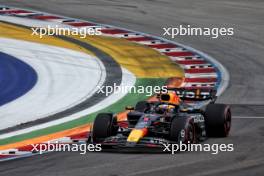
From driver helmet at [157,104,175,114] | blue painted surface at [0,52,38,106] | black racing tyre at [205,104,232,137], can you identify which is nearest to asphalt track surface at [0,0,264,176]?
black racing tyre at [205,104,232,137]

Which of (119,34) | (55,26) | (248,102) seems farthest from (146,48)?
(248,102)

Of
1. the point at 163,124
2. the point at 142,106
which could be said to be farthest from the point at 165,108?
the point at 142,106

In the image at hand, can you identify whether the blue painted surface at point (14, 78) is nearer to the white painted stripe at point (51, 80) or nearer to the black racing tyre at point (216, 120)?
the white painted stripe at point (51, 80)

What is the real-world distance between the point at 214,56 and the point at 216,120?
10762mm

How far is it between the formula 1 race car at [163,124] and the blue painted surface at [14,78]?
4.99m

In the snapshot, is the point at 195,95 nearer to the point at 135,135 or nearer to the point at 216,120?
the point at 216,120

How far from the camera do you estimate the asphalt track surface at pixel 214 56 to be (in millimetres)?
16922

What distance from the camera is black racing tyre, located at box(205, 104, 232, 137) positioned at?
64.7 feet

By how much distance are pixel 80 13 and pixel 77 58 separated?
7.32 metres

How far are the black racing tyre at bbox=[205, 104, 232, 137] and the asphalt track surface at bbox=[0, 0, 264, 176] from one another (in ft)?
0.86

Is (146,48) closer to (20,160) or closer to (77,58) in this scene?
(77,58)

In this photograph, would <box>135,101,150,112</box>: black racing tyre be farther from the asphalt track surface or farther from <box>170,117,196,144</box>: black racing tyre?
the asphalt track surface

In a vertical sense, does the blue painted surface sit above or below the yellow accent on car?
above

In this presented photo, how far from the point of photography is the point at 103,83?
26.1 metres
